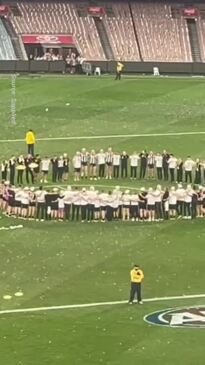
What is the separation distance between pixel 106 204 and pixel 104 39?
5624cm

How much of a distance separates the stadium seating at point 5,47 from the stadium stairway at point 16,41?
31 cm

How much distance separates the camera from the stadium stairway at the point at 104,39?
104m

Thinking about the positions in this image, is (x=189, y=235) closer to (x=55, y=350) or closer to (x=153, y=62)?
(x=55, y=350)

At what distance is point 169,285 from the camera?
1628 inches

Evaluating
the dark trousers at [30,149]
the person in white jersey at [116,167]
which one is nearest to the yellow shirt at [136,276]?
the person in white jersey at [116,167]

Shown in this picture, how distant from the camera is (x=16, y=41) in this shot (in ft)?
342

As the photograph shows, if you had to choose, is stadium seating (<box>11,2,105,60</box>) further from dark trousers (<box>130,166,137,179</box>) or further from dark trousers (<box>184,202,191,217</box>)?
dark trousers (<box>184,202,191,217</box>)

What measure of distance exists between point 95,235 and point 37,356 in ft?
48.5

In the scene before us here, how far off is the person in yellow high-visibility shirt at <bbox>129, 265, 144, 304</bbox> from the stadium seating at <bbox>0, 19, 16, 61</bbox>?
64605mm

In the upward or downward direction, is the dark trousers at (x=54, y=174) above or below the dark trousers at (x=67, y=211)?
above

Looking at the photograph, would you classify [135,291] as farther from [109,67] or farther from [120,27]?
[120,27]

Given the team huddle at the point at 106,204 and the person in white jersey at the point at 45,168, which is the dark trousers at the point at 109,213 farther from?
the person in white jersey at the point at 45,168

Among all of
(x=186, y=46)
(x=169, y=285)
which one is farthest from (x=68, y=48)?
(x=169, y=285)

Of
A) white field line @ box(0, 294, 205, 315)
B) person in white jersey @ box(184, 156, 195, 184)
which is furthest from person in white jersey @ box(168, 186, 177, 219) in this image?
white field line @ box(0, 294, 205, 315)
